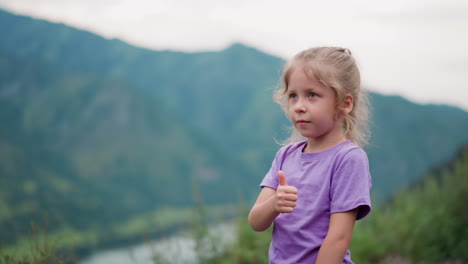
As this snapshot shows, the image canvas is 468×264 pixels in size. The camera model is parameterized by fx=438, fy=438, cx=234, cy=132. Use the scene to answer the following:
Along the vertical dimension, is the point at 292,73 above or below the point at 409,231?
above

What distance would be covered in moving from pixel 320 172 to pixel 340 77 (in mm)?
321

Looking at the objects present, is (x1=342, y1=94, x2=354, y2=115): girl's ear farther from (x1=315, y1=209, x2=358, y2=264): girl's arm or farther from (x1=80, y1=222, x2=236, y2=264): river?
(x1=80, y1=222, x2=236, y2=264): river

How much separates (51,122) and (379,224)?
44683mm

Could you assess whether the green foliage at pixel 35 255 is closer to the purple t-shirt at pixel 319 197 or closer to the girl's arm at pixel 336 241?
the purple t-shirt at pixel 319 197

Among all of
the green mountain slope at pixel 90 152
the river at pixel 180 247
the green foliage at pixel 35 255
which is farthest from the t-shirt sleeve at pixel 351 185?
the green mountain slope at pixel 90 152

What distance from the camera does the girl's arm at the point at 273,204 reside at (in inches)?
50.5

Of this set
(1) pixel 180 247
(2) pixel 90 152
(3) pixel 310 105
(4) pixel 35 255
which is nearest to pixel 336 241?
(3) pixel 310 105

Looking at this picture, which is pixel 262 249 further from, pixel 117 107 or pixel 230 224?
pixel 117 107

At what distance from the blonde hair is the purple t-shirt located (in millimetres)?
131

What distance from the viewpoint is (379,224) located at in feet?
17.3

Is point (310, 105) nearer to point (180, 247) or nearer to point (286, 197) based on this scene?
point (286, 197)

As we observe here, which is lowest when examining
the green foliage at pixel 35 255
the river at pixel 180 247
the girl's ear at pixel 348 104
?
the river at pixel 180 247

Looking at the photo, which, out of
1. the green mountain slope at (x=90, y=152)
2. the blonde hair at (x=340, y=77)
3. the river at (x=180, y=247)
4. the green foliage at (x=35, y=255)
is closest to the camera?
the blonde hair at (x=340, y=77)

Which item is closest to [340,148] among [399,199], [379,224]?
[379,224]
